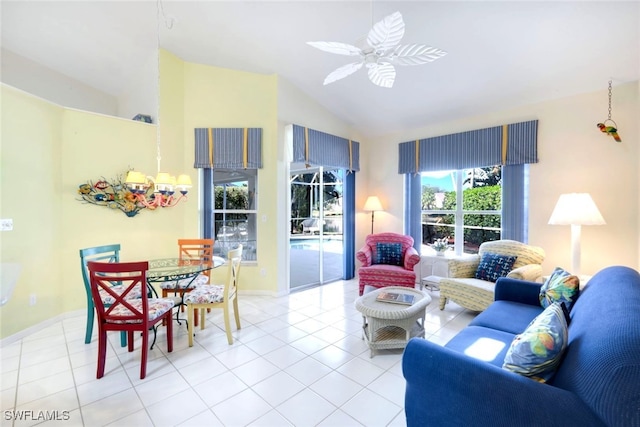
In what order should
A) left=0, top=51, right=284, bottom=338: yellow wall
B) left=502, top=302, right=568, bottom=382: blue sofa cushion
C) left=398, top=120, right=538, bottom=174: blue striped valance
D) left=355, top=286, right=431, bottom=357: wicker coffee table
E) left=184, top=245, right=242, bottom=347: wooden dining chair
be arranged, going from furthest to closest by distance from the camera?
left=398, top=120, right=538, bottom=174: blue striped valance → left=0, top=51, right=284, bottom=338: yellow wall → left=184, top=245, right=242, bottom=347: wooden dining chair → left=355, top=286, right=431, bottom=357: wicker coffee table → left=502, top=302, right=568, bottom=382: blue sofa cushion

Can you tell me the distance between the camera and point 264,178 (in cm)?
420

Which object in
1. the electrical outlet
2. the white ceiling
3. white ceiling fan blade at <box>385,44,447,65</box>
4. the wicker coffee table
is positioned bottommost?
the wicker coffee table

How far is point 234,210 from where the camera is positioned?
4375mm

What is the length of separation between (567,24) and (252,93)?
3.67 meters

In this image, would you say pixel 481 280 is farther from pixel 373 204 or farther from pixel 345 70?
pixel 345 70

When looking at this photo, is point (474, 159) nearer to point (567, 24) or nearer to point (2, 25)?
point (567, 24)

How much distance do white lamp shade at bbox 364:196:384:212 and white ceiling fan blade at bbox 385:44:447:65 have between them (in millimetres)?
3051

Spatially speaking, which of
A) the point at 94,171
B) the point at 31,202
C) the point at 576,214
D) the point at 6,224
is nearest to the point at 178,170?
the point at 94,171

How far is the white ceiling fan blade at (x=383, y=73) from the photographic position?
7.42 feet

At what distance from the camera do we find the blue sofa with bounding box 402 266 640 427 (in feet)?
3.03

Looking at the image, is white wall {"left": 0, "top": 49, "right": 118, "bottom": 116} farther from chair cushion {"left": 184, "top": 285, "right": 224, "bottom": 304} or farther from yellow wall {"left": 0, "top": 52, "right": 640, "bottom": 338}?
chair cushion {"left": 184, "top": 285, "right": 224, "bottom": 304}

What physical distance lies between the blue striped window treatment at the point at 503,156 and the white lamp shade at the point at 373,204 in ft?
2.82

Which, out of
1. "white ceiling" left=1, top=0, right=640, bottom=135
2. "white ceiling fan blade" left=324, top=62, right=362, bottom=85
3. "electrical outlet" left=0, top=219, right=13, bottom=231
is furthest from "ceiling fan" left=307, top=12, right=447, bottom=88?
"electrical outlet" left=0, top=219, right=13, bottom=231

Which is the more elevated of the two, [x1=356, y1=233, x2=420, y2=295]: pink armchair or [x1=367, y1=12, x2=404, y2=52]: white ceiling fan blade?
[x1=367, y1=12, x2=404, y2=52]: white ceiling fan blade
